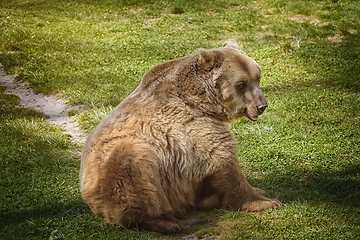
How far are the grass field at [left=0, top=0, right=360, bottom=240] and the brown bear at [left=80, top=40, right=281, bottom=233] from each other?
24 cm

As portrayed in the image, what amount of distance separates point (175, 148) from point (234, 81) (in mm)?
995

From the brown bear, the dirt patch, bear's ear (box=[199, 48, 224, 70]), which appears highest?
bear's ear (box=[199, 48, 224, 70])

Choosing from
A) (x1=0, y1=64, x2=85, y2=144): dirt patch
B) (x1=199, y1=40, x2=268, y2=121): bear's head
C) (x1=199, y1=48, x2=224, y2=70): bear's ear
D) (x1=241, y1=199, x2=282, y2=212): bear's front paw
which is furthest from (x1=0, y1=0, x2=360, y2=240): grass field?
(x1=199, y1=48, x2=224, y2=70): bear's ear

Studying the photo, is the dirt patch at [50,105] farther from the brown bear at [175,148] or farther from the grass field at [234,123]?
the brown bear at [175,148]

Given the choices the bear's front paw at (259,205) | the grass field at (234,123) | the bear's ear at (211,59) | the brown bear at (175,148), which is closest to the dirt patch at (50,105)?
the grass field at (234,123)

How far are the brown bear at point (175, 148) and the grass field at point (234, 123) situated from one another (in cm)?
24

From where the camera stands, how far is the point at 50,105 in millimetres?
8414

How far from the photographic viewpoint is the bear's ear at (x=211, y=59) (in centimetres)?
453

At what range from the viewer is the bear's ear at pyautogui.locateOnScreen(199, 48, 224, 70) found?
4.53 metres

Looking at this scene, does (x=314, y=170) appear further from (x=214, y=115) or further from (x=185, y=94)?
(x=185, y=94)

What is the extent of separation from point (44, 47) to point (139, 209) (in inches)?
323

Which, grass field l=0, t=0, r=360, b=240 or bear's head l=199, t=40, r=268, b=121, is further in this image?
bear's head l=199, t=40, r=268, b=121

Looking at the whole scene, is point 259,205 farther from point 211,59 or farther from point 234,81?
point 211,59

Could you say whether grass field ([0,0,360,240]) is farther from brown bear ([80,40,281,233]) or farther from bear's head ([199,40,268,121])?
bear's head ([199,40,268,121])
